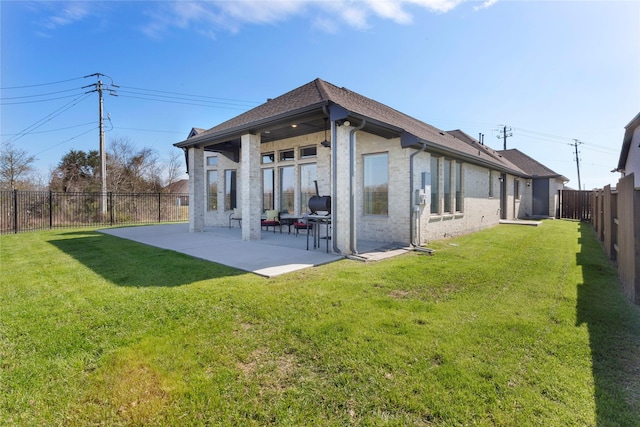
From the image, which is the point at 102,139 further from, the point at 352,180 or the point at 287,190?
the point at 352,180

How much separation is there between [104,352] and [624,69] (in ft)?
45.5

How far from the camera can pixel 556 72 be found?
10836 mm

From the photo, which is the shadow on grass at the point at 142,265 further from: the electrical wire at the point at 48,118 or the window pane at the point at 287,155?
the electrical wire at the point at 48,118

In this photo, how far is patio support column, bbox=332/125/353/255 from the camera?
6.71 metres

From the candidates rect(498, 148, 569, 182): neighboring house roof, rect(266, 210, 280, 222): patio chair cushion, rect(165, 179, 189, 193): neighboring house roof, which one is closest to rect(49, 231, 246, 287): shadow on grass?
rect(266, 210, 280, 222): patio chair cushion

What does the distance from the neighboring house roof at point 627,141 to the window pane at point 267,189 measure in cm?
1042

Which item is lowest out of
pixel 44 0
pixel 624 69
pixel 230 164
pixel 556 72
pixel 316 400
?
pixel 316 400

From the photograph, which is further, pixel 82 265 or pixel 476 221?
pixel 476 221

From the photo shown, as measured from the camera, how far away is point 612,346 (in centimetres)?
271

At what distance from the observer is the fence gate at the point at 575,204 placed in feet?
58.2

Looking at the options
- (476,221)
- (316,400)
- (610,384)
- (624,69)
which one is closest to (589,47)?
(624,69)

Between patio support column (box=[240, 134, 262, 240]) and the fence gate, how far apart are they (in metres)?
19.2

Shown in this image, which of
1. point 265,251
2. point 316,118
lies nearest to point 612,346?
point 265,251

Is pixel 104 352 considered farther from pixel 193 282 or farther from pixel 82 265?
pixel 82 265
